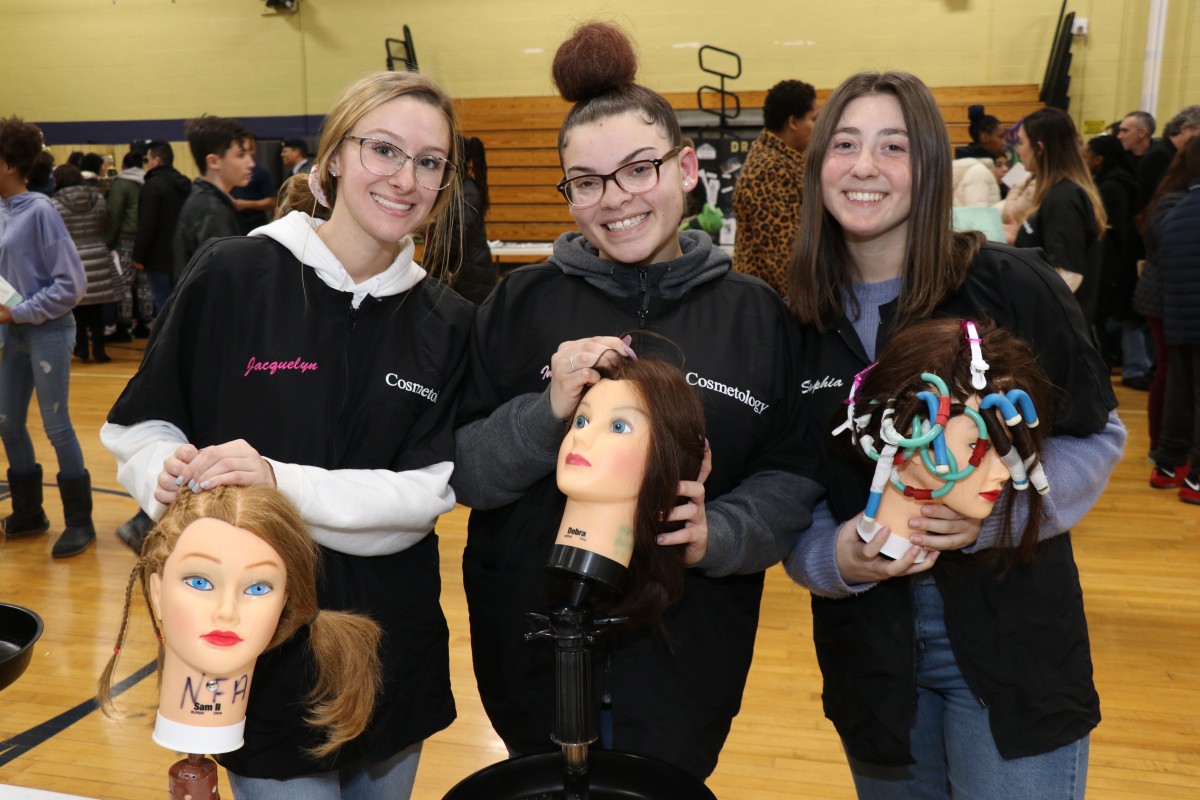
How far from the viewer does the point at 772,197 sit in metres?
4.33

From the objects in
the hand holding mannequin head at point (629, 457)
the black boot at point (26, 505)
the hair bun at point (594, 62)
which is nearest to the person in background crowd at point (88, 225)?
the black boot at point (26, 505)

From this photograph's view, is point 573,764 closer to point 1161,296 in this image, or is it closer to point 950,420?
point 950,420

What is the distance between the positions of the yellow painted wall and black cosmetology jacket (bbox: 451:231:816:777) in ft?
27.7

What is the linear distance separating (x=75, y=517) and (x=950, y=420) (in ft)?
13.7

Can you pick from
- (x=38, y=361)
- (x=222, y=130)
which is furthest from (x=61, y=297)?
(x=222, y=130)

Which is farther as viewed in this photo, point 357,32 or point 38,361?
→ point 357,32

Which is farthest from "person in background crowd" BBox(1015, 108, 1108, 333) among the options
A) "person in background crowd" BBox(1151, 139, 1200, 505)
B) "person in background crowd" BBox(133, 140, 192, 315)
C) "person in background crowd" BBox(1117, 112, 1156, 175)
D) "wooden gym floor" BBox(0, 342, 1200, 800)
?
"person in background crowd" BBox(133, 140, 192, 315)

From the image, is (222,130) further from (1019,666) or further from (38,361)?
A: (1019,666)

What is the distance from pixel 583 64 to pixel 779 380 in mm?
574

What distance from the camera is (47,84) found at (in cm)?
1225

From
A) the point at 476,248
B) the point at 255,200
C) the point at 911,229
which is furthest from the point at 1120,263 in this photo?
the point at 911,229

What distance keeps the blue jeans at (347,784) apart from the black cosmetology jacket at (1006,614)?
0.70 metres

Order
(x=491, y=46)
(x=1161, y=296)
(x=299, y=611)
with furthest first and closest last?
(x=491, y=46) < (x=1161, y=296) < (x=299, y=611)

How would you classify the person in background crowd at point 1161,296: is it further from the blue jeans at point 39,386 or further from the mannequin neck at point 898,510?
the blue jeans at point 39,386
